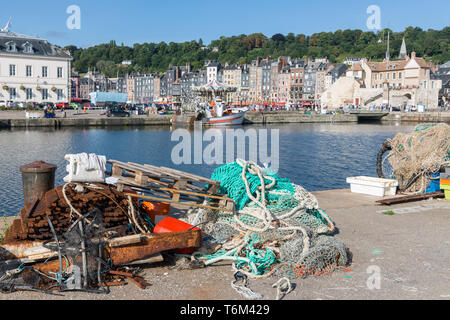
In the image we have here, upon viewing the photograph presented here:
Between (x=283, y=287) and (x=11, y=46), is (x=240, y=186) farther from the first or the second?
(x=11, y=46)

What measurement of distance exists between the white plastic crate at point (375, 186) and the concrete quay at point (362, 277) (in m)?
3.07

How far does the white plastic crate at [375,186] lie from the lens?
1141 cm

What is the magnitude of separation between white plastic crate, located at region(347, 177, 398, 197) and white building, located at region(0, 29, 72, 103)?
54620mm

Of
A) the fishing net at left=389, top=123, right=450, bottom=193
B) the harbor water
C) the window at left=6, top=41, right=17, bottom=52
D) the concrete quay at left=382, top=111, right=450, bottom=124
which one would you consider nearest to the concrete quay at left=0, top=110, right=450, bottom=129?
the concrete quay at left=382, top=111, right=450, bottom=124

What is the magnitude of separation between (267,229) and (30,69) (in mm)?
57913

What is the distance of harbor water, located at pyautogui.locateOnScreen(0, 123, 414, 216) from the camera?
22.8 metres

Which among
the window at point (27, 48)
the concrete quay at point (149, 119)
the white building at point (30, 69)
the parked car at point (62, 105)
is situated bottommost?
the concrete quay at point (149, 119)

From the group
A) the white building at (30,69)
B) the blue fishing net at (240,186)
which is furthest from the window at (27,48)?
the blue fishing net at (240,186)

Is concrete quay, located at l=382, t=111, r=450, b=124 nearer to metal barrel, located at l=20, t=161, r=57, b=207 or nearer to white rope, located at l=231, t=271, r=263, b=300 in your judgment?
metal barrel, located at l=20, t=161, r=57, b=207

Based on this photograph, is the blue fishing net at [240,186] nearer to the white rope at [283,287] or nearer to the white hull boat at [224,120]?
the white rope at [283,287]

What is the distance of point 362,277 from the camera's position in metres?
5.82

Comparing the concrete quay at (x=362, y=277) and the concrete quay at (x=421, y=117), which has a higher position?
the concrete quay at (x=421, y=117)

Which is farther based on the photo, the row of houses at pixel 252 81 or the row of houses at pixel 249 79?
the row of houses at pixel 252 81

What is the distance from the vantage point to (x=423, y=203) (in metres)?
10.6
